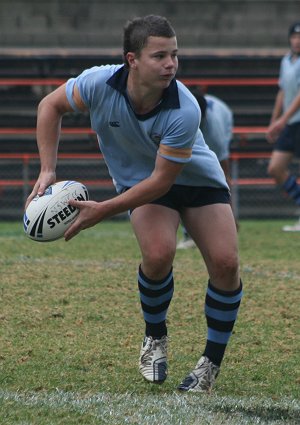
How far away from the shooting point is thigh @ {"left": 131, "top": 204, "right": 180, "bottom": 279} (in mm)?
5043

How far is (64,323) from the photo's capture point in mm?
6676

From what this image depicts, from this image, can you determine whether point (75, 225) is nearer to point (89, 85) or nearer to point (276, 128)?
point (89, 85)

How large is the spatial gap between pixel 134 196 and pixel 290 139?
7429 millimetres

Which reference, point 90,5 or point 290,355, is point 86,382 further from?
point 90,5

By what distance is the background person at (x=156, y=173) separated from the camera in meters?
A: 4.78

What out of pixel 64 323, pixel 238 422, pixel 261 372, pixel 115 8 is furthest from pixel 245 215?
pixel 238 422

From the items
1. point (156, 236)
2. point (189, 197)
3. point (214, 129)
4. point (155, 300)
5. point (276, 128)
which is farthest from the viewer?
point (276, 128)

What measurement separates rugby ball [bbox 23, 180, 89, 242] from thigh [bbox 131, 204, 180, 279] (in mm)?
341

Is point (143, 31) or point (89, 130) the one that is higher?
point (143, 31)

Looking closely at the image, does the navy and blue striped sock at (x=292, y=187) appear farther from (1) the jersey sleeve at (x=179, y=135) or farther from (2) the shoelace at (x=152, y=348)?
(1) the jersey sleeve at (x=179, y=135)

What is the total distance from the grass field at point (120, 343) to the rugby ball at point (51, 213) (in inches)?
28.5

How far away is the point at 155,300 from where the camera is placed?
5.27m

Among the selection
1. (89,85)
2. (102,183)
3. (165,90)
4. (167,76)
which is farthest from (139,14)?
(167,76)

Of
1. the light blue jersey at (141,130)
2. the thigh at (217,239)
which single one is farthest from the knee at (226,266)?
Answer: the light blue jersey at (141,130)
